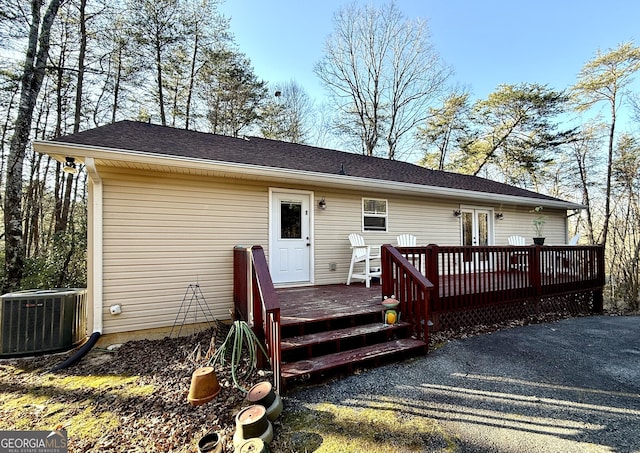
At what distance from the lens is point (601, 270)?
637 cm

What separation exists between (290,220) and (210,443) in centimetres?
392

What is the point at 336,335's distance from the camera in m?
3.19

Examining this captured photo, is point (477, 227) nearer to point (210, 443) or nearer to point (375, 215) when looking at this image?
point (375, 215)

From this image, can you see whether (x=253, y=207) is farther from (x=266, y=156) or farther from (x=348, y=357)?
(x=348, y=357)

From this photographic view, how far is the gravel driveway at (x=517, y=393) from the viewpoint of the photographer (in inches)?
80.0

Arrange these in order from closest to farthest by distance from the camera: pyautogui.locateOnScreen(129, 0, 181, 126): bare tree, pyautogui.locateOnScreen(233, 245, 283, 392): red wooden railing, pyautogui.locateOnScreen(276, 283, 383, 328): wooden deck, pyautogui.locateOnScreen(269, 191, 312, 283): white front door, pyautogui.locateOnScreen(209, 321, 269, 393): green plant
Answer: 1. pyautogui.locateOnScreen(233, 245, 283, 392): red wooden railing
2. pyautogui.locateOnScreen(209, 321, 269, 393): green plant
3. pyautogui.locateOnScreen(276, 283, 383, 328): wooden deck
4. pyautogui.locateOnScreen(269, 191, 312, 283): white front door
5. pyautogui.locateOnScreen(129, 0, 181, 126): bare tree

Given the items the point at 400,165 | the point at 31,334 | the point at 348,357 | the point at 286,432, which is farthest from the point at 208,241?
the point at 400,165

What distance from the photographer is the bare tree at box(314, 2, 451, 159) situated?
1267 cm

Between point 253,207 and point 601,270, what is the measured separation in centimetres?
789

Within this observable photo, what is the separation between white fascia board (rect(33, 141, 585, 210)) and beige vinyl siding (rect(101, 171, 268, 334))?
1.52 feet

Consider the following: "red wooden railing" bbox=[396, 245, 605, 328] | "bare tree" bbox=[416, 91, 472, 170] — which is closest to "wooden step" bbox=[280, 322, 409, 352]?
"red wooden railing" bbox=[396, 245, 605, 328]

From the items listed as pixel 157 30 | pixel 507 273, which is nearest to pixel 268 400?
pixel 507 273

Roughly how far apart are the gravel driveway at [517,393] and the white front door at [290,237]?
277 centimetres

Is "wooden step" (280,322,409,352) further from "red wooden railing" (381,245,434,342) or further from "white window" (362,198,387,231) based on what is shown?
"white window" (362,198,387,231)
